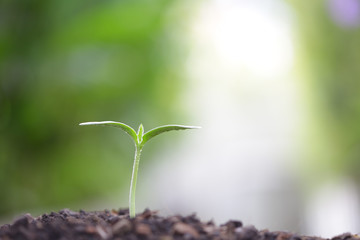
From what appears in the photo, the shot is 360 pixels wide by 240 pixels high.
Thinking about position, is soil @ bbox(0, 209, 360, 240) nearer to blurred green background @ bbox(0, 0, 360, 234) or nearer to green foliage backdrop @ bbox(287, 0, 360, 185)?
blurred green background @ bbox(0, 0, 360, 234)

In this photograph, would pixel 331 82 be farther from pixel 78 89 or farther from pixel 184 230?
pixel 184 230

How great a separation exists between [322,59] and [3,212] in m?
2.12

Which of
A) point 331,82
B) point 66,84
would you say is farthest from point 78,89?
point 331,82

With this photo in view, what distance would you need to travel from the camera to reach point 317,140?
2.88 meters

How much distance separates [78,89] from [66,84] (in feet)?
0.16

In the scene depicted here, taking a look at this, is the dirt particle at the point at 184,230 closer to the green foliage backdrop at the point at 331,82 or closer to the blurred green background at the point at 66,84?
the blurred green background at the point at 66,84

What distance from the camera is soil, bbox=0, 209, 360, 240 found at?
37 centimetres

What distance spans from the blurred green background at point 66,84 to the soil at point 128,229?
1262 mm

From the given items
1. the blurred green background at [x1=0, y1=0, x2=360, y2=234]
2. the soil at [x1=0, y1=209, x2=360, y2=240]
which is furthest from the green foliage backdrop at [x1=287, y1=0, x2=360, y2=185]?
the soil at [x1=0, y1=209, x2=360, y2=240]

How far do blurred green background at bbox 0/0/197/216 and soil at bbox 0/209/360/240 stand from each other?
49.7 inches

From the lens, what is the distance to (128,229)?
1.22 feet

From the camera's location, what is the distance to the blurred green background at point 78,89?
166 centimetres

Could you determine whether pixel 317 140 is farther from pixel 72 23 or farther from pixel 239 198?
pixel 72 23

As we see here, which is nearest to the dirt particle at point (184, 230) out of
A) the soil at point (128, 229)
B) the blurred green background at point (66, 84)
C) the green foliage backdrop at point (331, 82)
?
the soil at point (128, 229)
